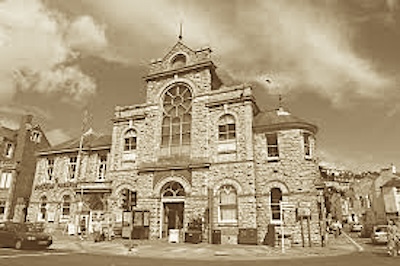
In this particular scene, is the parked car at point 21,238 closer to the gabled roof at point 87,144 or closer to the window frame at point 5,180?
the gabled roof at point 87,144

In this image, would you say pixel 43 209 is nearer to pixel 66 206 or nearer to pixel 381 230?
pixel 66 206

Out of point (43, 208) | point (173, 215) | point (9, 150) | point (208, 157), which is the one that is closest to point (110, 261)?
point (173, 215)

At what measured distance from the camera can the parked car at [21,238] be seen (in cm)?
1556

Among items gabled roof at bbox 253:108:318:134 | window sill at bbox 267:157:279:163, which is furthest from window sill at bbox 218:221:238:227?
gabled roof at bbox 253:108:318:134

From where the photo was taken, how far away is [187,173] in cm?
2244

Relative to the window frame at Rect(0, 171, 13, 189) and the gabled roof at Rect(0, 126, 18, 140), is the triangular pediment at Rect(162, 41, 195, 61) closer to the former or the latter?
the window frame at Rect(0, 171, 13, 189)

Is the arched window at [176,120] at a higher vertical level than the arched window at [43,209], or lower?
higher

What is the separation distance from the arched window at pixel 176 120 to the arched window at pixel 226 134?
2.61 m

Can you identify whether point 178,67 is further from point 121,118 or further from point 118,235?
point 118,235

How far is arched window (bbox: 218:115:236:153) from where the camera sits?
22.2 m

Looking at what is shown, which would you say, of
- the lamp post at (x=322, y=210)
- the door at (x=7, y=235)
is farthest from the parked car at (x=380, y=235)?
the door at (x=7, y=235)

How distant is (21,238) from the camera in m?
15.6

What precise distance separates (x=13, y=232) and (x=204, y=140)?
13131 millimetres

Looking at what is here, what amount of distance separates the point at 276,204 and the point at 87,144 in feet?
60.1
